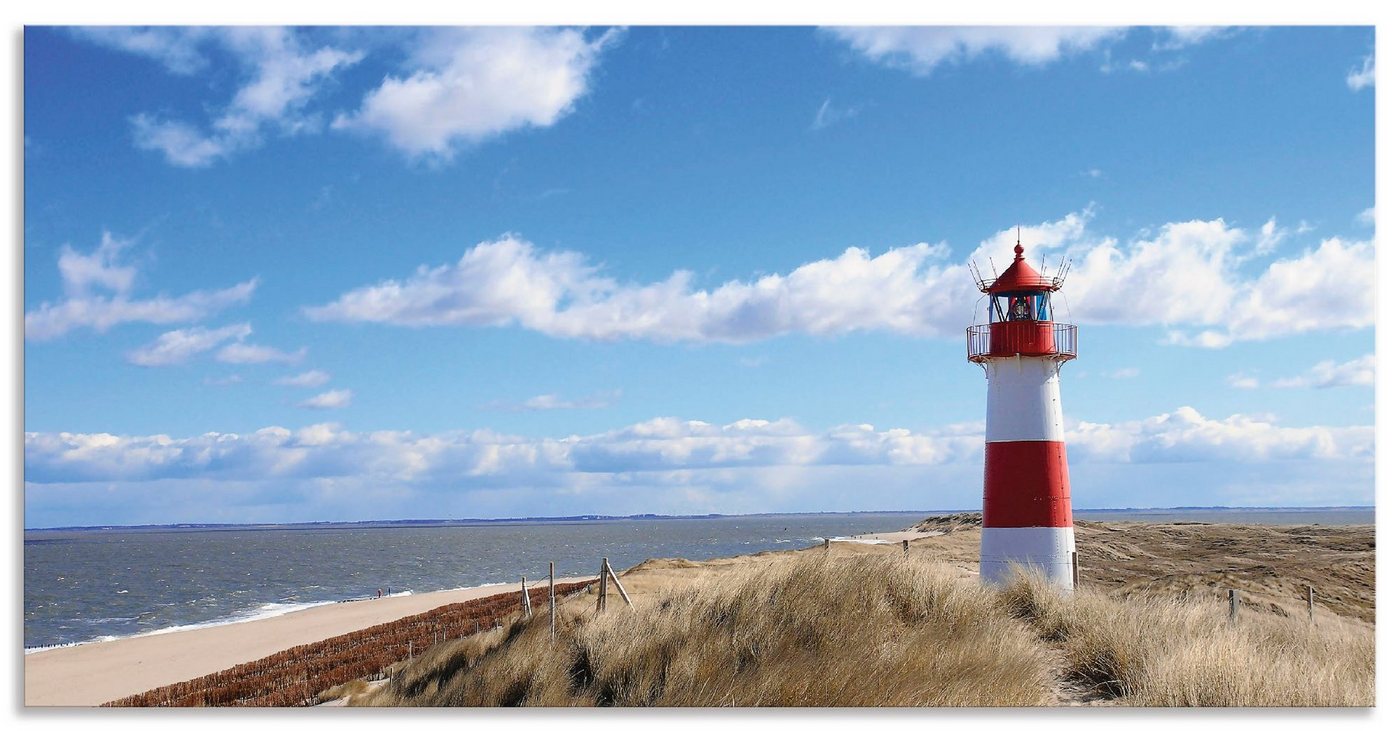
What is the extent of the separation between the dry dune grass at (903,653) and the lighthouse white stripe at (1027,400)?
1705mm

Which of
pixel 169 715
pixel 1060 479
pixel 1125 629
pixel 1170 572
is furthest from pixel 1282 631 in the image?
pixel 1170 572

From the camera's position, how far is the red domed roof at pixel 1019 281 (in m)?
9.31

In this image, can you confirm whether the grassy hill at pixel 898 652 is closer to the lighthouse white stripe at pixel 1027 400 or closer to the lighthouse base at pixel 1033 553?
the lighthouse base at pixel 1033 553

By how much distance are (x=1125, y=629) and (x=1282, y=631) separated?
2.78m

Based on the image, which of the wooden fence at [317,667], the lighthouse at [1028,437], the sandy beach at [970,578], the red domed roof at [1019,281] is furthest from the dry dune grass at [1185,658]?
the wooden fence at [317,667]

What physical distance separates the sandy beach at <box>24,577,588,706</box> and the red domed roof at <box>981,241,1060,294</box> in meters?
9.75

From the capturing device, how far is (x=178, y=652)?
2058 centimetres

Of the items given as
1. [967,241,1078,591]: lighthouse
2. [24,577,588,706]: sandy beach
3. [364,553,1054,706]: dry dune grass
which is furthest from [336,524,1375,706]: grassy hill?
[24,577,588,706]: sandy beach

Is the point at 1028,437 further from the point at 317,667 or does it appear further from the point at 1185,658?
the point at 317,667

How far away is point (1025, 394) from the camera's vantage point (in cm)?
917

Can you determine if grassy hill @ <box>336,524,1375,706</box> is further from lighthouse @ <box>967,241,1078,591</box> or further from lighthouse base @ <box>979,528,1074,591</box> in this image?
lighthouse @ <box>967,241,1078,591</box>

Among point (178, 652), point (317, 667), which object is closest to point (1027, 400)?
point (317, 667)

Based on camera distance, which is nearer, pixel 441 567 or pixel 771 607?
pixel 771 607

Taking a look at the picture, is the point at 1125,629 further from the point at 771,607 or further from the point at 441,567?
the point at 441,567
